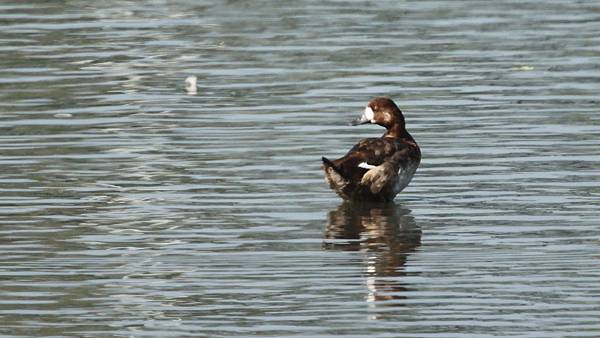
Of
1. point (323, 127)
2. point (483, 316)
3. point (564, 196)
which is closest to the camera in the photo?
point (483, 316)

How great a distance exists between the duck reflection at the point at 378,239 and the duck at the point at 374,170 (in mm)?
131

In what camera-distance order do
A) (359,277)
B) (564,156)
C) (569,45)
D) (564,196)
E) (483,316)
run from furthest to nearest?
(569,45) → (564,156) → (564,196) → (359,277) → (483,316)

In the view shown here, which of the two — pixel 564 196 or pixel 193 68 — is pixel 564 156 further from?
pixel 193 68

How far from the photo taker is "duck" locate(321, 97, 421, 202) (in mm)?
14328

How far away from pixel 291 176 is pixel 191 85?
5.03 meters

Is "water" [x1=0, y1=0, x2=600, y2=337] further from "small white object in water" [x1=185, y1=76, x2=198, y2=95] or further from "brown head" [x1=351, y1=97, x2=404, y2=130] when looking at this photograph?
"brown head" [x1=351, y1=97, x2=404, y2=130]

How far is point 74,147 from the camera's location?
16.7 metres

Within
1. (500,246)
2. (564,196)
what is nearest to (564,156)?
(564,196)

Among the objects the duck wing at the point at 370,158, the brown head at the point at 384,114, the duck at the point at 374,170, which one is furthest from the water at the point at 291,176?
the brown head at the point at 384,114

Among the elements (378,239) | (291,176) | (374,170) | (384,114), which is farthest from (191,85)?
(378,239)

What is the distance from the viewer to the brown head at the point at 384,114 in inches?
603

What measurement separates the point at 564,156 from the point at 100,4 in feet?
43.7

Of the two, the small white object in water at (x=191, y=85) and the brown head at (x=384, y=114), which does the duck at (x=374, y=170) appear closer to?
the brown head at (x=384, y=114)

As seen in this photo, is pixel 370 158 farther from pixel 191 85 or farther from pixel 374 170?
pixel 191 85
